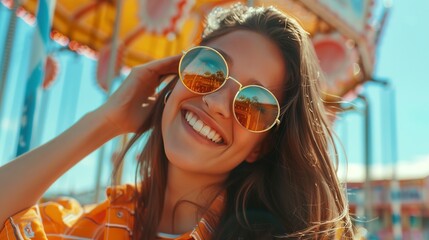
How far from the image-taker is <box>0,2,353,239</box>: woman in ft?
3.08

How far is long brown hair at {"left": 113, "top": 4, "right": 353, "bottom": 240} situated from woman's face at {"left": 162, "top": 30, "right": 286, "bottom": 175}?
0.05 metres

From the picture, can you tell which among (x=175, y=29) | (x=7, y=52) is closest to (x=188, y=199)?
(x=7, y=52)

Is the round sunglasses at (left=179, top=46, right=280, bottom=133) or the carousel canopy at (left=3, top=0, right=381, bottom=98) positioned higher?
the carousel canopy at (left=3, top=0, right=381, bottom=98)

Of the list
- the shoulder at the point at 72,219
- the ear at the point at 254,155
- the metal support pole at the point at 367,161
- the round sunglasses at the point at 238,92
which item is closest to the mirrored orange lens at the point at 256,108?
the round sunglasses at the point at 238,92

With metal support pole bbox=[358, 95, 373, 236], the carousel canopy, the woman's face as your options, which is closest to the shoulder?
the woman's face

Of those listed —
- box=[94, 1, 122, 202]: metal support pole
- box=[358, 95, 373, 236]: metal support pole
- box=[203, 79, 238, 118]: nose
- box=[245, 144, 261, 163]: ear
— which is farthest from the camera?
box=[358, 95, 373, 236]: metal support pole

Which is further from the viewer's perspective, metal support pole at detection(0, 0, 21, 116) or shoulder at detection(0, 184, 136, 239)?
metal support pole at detection(0, 0, 21, 116)

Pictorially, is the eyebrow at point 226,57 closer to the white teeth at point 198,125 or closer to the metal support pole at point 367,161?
the white teeth at point 198,125

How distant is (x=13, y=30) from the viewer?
1.23 meters

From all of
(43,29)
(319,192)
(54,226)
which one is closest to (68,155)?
(54,226)

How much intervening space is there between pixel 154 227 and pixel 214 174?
171 millimetres

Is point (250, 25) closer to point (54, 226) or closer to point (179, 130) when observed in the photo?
point (179, 130)

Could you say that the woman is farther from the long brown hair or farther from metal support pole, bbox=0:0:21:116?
metal support pole, bbox=0:0:21:116

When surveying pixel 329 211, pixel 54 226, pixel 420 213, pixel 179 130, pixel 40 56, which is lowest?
pixel 420 213
